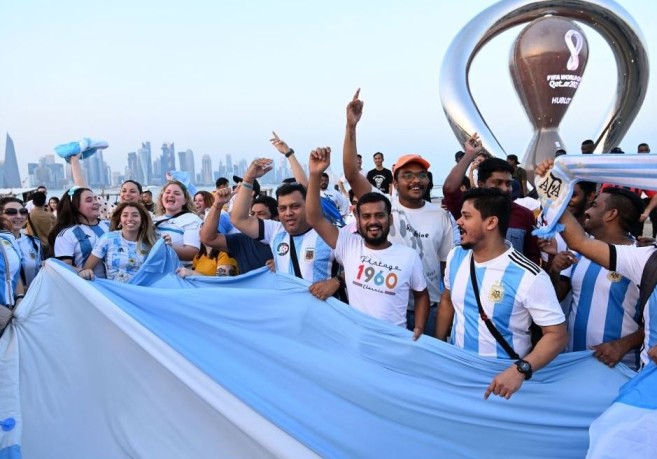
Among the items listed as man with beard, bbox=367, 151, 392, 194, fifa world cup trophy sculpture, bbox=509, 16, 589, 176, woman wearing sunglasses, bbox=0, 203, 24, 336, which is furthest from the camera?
fifa world cup trophy sculpture, bbox=509, 16, 589, 176

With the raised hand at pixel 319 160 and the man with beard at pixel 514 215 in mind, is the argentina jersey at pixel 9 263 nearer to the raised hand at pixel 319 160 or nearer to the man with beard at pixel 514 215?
the raised hand at pixel 319 160

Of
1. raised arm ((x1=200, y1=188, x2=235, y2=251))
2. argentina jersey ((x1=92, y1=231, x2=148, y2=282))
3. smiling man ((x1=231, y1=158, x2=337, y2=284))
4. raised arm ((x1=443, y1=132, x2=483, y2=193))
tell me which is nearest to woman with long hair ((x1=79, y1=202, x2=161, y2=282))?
argentina jersey ((x1=92, y1=231, x2=148, y2=282))

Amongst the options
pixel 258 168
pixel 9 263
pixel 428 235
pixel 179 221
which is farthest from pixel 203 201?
pixel 428 235

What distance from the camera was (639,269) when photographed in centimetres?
238

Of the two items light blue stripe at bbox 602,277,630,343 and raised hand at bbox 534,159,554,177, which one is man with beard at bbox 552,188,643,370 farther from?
raised hand at bbox 534,159,554,177

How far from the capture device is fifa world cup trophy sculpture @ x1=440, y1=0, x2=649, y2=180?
615 inches

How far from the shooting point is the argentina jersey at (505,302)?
237cm

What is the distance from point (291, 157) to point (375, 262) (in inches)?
68.7

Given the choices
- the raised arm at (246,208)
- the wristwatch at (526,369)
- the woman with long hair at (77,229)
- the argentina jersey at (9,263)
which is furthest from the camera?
the woman with long hair at (77,229)

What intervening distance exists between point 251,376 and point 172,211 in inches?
105

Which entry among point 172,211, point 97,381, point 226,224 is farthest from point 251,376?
point 172,211

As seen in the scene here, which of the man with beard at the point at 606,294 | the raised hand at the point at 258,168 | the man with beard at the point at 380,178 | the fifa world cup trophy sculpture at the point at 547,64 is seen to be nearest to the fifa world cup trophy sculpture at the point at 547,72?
the fifa world cup trophy sculpture at the point at 547,64

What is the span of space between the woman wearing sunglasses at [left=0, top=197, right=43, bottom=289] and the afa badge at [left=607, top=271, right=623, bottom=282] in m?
4.51

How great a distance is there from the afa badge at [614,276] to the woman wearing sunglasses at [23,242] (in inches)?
177
